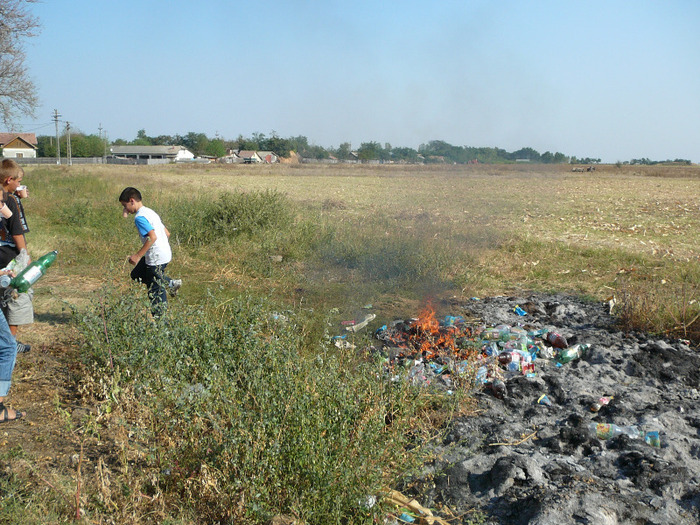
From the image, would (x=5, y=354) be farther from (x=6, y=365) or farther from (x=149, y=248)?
(x=149, y=248)

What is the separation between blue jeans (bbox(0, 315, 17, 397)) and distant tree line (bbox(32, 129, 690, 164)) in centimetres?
1164

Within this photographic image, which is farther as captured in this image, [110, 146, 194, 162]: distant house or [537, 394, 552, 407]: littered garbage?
[110, 146, 194, 162]: distant house

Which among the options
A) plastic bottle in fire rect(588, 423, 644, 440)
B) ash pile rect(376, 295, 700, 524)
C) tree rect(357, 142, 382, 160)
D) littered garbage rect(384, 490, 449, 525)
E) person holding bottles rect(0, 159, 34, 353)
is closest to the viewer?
littered garbage rect(384, 490, 449, 525)

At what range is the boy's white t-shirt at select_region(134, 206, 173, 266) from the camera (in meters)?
5.60

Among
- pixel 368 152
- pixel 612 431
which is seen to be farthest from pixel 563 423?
pixel 368 152

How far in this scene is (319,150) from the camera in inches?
2502

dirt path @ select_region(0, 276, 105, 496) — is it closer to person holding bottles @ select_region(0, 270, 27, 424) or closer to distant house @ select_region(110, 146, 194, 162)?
person holding bottles @ select_region(0, 270, 27, 424)

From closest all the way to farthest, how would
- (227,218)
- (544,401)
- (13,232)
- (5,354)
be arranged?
1. (5,354)
2. (544,401)
3. (13,232)
4. (227,218)

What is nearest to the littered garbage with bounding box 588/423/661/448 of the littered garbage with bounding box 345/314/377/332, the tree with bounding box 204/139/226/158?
the littered garbage with bounding box 345/314/377/332

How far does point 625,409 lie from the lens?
172 inches

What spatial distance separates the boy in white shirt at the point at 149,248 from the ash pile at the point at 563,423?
247 cm

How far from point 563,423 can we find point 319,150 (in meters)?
61.2

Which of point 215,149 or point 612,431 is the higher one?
point 215,149

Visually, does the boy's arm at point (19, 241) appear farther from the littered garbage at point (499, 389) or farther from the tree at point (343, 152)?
the tree at point (343, 152)
